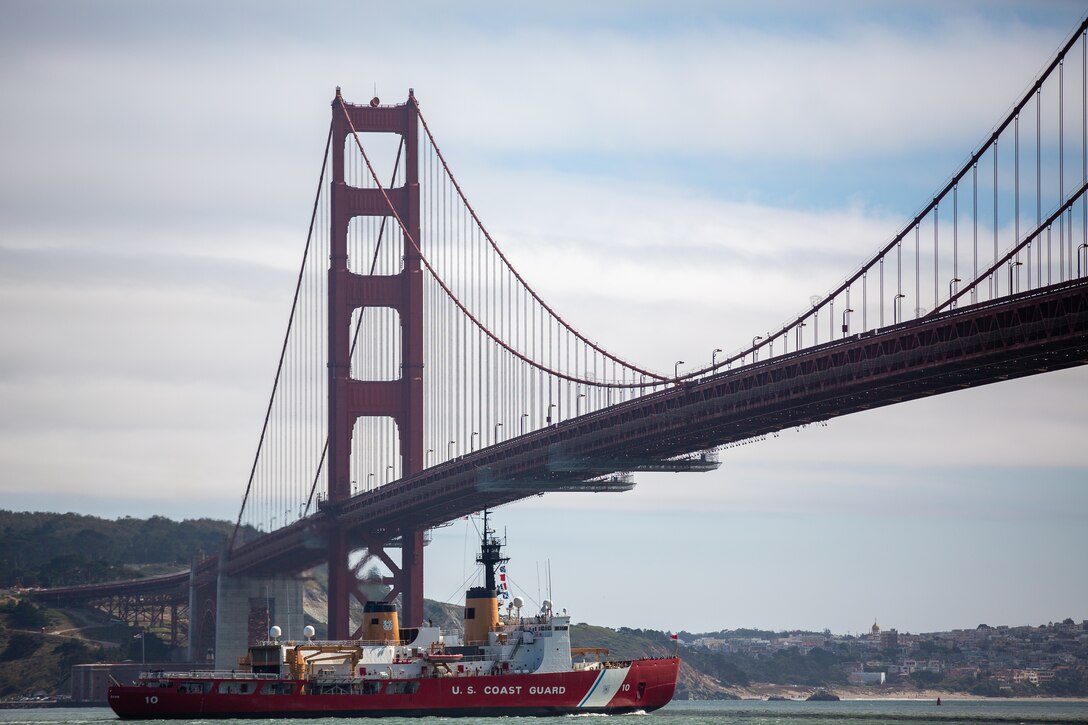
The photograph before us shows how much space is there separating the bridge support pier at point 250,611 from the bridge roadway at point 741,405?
18183 mm

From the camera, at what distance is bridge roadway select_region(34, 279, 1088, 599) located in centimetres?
6769

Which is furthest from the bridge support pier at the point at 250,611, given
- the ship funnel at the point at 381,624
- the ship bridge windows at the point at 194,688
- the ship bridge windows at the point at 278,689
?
the ship bridge windows at the point at 278,689

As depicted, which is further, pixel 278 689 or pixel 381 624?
pixel 381 624

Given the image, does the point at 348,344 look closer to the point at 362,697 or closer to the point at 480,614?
the point at 480,614

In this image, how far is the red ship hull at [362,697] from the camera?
258ft

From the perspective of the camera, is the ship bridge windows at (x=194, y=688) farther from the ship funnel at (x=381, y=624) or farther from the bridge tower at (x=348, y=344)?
the bridge tower at (x=348, y=344)

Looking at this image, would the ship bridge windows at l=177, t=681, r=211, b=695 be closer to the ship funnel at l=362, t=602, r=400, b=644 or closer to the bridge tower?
the ship funnel at l=362, t=602, r=400, b=644

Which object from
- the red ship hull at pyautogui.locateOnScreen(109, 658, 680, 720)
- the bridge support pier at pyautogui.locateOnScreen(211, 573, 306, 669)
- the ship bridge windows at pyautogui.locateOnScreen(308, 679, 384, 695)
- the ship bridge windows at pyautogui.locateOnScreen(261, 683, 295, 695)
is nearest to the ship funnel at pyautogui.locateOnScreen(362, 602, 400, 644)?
the ship bridge windows at pyautogui.locateOnScreen(308, 679, 384, 695)

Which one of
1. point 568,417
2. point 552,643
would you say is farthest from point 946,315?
point 568,417

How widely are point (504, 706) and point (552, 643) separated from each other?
3.38 m

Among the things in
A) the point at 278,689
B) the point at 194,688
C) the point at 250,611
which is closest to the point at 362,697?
the point at 278,689

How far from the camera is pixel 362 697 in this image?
7881 centimetres

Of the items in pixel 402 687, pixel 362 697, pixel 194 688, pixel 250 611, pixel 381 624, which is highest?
pixel 381 624

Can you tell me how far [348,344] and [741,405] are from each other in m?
42.2
